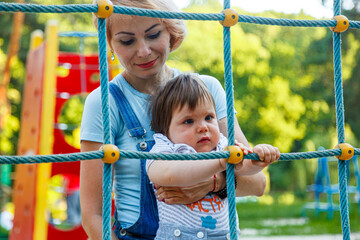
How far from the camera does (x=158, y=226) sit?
3.43 ft

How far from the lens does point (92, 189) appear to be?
1.08 metres

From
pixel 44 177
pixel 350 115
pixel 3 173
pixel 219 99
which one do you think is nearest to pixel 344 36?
pixel 350 115

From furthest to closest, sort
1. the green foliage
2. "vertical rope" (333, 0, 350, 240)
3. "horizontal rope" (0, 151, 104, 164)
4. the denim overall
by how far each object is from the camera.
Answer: the green foliage < "vertical rope" (333, 0, 350, 240) < the denim overall < "horizontal rope" (0, 151, 104, 164)

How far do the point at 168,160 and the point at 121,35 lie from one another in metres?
0.29

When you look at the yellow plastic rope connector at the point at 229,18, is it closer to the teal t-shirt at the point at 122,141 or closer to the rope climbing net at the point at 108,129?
the rope climbing net at the point at 108,129

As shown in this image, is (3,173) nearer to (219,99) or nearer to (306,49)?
(219,99)

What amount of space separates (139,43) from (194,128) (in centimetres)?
21

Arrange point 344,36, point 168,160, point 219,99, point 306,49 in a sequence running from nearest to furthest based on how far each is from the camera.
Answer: point 168,160, point 219,99, point 344,36, point 306,49

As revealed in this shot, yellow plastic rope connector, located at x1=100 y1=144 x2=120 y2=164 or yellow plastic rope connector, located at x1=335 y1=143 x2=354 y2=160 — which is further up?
yellow plastic rope connector, located at x1=335 y1=143 x2=354 y2=160

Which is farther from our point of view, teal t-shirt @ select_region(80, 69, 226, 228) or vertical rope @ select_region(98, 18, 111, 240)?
teal t-shirt @ select_region(80, 69, 226, 228)

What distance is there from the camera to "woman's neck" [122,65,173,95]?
3.82 feet

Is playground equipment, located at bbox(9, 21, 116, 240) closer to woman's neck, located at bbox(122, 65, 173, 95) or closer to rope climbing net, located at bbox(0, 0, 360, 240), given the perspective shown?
woman's neck, located at bbox(122, 65, 173, 95)

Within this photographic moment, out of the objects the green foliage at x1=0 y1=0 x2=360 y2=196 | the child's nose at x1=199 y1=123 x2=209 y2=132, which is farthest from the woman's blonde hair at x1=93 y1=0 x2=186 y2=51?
the green foliage at x1=0 y1=0 x2=360 y2=196

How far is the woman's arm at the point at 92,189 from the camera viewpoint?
3.55 feet
